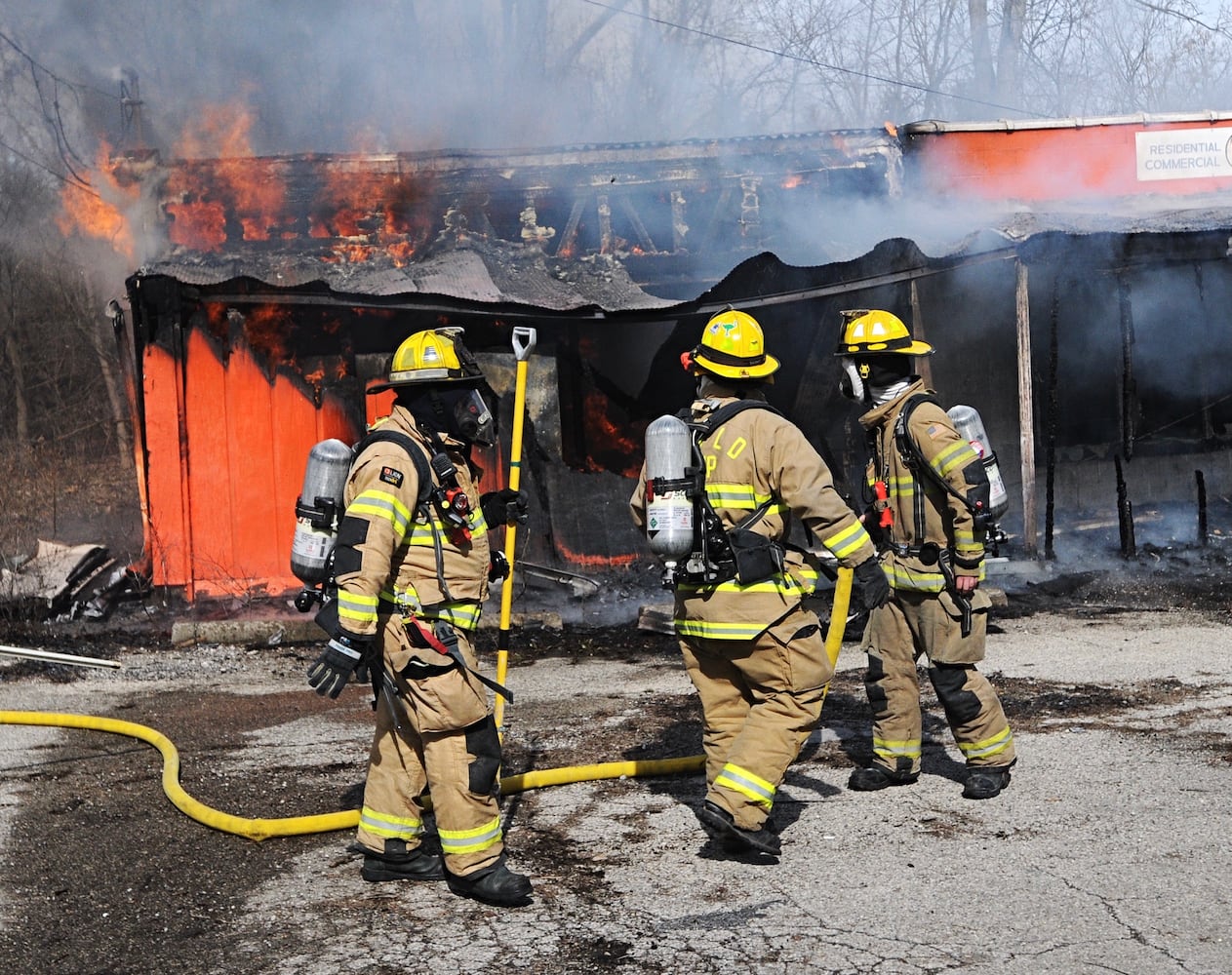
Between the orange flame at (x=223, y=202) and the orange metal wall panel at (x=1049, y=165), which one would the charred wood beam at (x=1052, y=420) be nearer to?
the orange metal wall panel at (x=1049, y=165)

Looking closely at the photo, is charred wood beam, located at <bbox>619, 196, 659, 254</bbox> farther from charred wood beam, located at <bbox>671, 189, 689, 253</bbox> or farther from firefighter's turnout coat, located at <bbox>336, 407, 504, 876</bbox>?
firefighter's turnout coat, located at <bbox>336, 407, 504, 876</bbox>

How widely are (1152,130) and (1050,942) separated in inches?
495

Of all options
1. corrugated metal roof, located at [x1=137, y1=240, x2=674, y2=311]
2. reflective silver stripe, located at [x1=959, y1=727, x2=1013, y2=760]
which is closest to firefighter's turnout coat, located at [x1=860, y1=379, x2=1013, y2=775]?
reflective silver stripe, located at [x1=959, y1=727, x2=1013, y2=760]

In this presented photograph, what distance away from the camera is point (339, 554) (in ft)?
14.5

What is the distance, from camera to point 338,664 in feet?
14.3

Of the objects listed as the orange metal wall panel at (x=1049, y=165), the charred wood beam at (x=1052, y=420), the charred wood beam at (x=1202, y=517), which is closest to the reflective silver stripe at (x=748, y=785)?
the charred wood beam at (x=1052, y=420)

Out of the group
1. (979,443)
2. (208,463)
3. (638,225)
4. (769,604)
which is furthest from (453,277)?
(769,604)

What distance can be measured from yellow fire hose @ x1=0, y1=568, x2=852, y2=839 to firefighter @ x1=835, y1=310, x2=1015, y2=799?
1.04ft

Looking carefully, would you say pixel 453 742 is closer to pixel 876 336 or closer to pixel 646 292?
pixel 876 336

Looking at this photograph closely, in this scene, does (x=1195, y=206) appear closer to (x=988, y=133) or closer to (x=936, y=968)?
(x=988, y=133)

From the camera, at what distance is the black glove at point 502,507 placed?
5062 mm

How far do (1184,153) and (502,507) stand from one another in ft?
39.4

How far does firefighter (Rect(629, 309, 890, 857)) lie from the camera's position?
485cm

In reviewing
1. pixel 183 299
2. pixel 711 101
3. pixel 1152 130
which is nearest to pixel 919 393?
pixel 183 299
